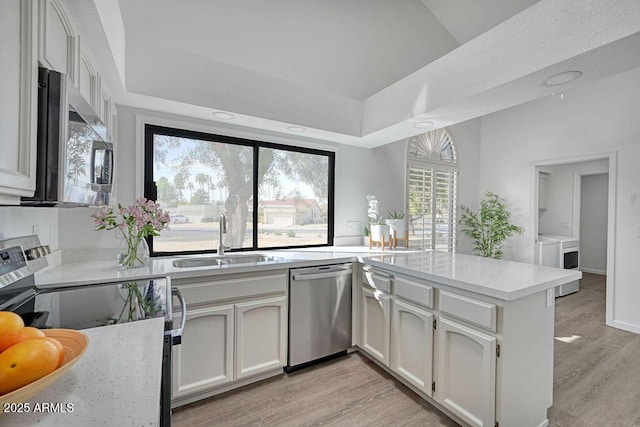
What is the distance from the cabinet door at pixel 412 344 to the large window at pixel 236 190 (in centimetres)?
138

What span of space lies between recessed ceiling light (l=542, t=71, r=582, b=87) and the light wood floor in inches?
81.9

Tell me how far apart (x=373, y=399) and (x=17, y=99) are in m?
2.33

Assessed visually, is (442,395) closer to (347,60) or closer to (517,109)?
(347,60)

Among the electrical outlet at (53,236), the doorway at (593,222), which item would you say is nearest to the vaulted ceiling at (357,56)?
the electrical outlet at (53,236)

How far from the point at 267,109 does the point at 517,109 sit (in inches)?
165

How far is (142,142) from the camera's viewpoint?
7.26 ft

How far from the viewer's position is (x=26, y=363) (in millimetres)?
553

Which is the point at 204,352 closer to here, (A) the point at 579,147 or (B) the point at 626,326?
(B) the point at 626,326

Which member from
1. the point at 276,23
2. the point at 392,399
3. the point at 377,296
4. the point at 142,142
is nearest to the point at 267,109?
the point at 276,23

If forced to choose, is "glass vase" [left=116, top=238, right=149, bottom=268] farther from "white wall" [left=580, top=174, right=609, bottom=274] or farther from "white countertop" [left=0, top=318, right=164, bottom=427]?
"white wall" [left=580, top=174, right=609, bottom=274]

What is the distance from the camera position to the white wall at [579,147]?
124 inches

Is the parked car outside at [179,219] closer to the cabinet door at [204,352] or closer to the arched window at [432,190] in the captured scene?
the cabinet door at [204,352]

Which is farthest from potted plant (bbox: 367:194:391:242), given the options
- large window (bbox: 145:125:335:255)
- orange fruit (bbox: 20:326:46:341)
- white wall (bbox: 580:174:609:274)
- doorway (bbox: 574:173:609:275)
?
white wall (bbox: 580:174:609:274)

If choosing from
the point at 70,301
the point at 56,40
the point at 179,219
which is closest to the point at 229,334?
the point at 70,301
